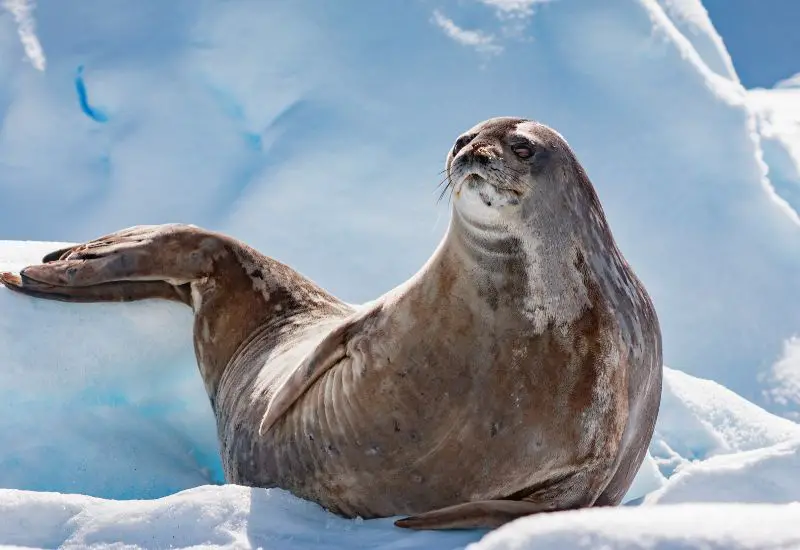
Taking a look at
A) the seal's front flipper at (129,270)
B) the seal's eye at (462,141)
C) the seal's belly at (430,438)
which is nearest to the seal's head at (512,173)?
the seal's eye at (462,141)

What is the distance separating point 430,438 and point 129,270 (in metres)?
2.10

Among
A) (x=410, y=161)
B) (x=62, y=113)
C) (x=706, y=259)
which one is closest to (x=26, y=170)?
(x=62, y=113)

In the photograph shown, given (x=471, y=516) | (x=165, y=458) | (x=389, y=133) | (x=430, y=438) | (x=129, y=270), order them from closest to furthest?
(x=471, y=516)
(x=430, y=438)
(x=165, y=458)
(x=129, y=270)
(x=389, y=133)

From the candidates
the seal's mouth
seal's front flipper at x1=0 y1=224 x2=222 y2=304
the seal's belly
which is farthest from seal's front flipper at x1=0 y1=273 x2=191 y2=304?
the seal's mouth

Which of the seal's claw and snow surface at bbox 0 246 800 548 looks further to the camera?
the seal's claw

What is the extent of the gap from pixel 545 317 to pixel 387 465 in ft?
2.12

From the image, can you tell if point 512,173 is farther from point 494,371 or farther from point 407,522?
point 407,522

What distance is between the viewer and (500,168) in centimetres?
258

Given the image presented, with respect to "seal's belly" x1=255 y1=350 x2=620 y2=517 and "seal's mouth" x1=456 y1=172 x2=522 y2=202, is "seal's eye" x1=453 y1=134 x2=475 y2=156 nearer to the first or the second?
"seal's mouth" x1=456 y1=172 x2=522 y2=202

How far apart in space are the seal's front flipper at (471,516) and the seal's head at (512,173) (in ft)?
2.51

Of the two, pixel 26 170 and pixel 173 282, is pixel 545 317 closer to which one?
pixel 173 282

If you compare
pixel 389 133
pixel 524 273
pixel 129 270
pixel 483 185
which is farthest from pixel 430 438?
pixel 389 133

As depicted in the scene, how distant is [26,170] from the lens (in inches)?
366

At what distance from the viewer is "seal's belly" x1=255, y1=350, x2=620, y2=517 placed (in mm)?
2635
